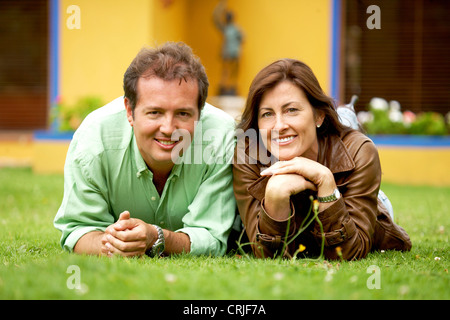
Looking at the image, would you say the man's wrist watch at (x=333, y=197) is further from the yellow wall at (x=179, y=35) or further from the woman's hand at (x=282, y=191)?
the yellow wall at (x=179, y=35)

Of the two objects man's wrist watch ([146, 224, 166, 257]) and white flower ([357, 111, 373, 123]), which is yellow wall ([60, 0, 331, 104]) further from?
man's wrist watch ([146, 224, 166, 257])

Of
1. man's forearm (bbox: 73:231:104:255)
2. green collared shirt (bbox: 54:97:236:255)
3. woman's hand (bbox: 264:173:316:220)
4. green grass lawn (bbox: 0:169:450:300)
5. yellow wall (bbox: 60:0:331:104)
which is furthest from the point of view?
yellow wall (bbox: 60:0:331:104)

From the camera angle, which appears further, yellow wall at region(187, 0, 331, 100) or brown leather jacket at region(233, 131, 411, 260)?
yellow wall at region(187, 0, 331, 100)

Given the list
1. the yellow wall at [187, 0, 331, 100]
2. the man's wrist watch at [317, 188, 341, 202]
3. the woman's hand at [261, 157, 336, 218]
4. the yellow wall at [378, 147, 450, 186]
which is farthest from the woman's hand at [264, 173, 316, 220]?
the yellow wall at [187, 0, 331, 100]

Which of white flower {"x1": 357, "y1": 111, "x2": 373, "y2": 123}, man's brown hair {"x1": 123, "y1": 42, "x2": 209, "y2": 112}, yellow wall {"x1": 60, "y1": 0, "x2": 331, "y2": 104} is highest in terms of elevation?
yellow wall {"x1": 60, "y1": 0, "x2": 331, "y2": 104}

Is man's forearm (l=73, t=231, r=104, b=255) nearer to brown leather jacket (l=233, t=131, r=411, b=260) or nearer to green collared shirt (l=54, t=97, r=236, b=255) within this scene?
green collared shirt (l=54, t=97, r=236, b=255)

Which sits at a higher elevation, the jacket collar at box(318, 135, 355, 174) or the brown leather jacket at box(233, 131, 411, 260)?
the jacket collar at box(318, 135, 355, 174)

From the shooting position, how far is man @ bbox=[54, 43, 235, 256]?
3502 mm

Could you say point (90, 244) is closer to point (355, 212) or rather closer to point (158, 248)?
point (158, 248)

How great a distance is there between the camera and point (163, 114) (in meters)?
3.52

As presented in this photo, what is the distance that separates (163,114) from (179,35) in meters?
9.77

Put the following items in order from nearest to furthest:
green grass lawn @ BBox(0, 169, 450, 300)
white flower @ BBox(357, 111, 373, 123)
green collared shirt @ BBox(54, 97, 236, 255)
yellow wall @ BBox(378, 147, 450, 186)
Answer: green grass lawn @ BBox(0, 169, 450, 300) < green collared shirt @ BBox(54, 97, 236, 255) < yellow wall @ BBox(378, 147, 450, 186) < white flower @ BBox(357, 111, 373, 123)
